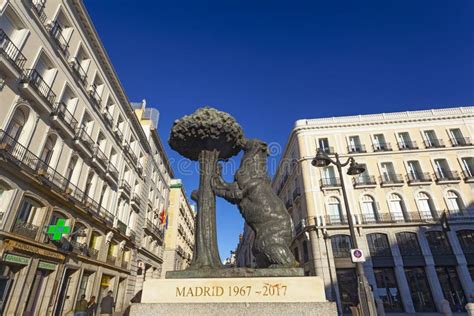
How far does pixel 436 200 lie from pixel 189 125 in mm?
25589

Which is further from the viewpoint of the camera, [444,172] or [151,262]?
[151,262]

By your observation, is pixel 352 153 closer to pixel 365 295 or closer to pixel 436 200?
pixel 436 200

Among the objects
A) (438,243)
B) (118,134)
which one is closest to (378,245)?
(438,243)

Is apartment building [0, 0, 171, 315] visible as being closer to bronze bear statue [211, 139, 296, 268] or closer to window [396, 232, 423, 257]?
bronze bear statue [211, 139, 296, 268]

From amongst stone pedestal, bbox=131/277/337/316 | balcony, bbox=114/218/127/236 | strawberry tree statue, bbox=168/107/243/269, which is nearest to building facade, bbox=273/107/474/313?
strawberry tree statue, bbox=168/107/243/269

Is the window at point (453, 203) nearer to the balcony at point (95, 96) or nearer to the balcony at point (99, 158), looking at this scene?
the balcony at point (99, 158)

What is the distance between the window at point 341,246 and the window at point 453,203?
9.30m

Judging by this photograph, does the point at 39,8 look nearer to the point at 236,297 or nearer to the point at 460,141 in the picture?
the point at 236,297

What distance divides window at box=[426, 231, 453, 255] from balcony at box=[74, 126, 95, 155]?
2664cm

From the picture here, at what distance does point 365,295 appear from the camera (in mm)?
6930

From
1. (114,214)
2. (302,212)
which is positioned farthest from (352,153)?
(114,214)

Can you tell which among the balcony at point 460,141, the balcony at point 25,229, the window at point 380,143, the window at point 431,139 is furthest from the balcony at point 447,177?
the balcony at point 25,229

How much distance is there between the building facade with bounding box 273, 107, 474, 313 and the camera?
1941 cm

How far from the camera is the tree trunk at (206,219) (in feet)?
12.8
